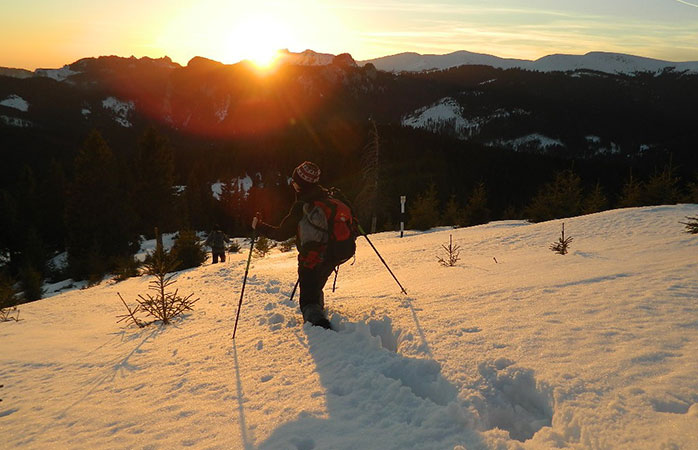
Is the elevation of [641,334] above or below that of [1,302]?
above

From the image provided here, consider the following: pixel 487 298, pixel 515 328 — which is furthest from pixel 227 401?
pixel 487 298

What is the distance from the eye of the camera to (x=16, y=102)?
192 m

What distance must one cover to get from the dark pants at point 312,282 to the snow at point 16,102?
248443mm

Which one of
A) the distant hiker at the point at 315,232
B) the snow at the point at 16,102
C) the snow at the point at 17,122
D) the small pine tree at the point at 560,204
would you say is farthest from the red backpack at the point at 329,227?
the snow at the point at 16,102

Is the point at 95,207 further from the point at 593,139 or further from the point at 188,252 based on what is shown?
the point at 593,139

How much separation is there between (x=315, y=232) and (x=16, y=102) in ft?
847

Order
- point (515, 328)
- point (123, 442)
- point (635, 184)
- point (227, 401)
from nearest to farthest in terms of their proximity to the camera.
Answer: point (123, 442)
point (227, 401)
point (515, 328)
point (635, 184)

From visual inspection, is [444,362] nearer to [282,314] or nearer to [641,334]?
[641,334]

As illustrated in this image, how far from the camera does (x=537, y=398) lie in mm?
2357

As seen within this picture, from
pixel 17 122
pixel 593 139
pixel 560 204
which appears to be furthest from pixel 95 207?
pixel 593 139

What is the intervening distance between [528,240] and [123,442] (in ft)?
33.4

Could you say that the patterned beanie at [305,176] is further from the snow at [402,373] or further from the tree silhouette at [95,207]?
the tree silhouette at [95,207]

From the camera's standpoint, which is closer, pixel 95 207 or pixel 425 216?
pixel 425 216

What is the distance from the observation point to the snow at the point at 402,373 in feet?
7.04
